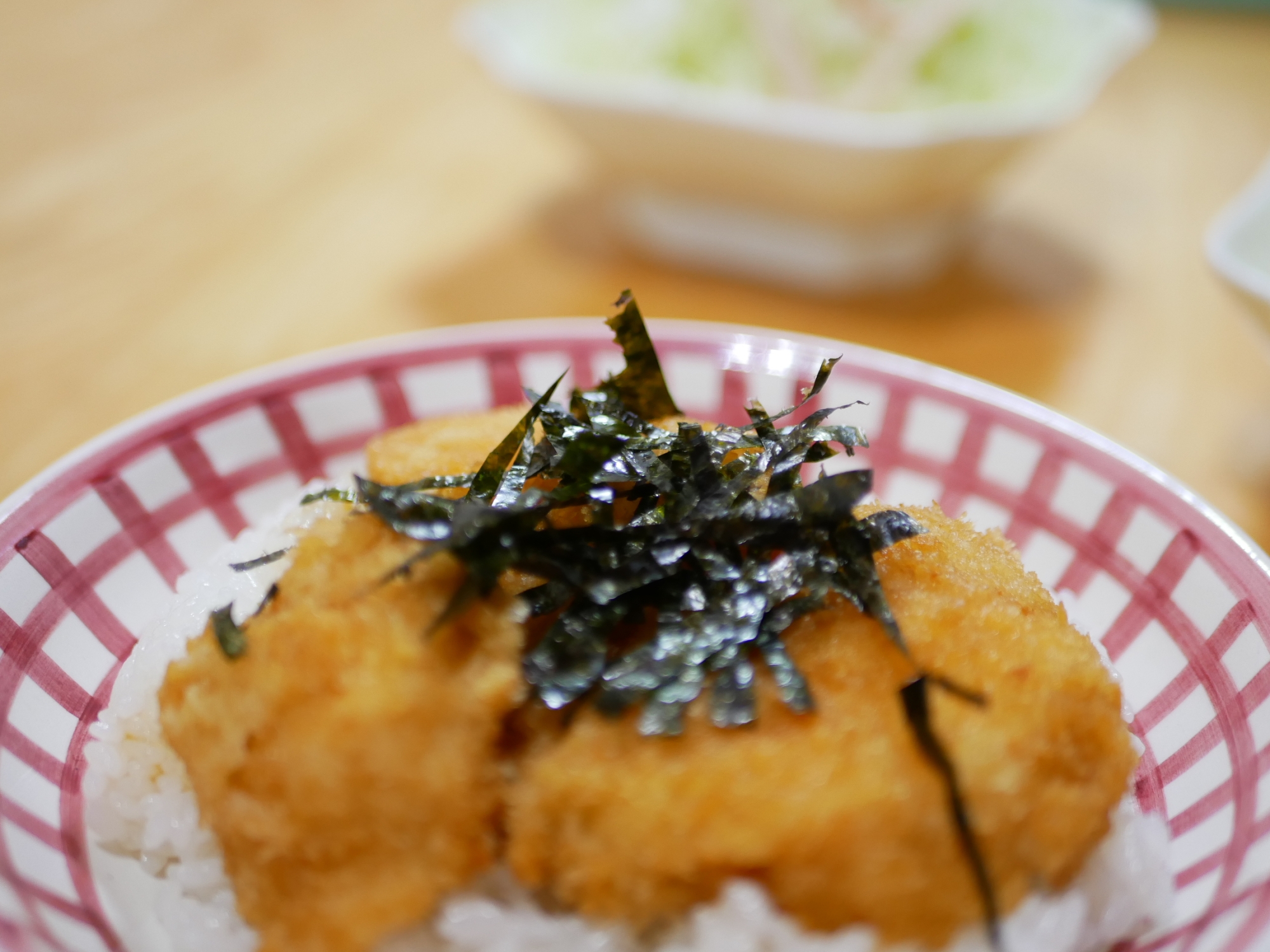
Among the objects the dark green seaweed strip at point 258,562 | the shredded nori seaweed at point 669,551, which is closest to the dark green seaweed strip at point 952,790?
the shredded nori seaweed at point 669,551

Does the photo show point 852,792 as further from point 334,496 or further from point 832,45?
point 832,45

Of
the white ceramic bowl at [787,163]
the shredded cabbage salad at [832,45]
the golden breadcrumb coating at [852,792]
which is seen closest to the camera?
the golden breadcrumb coating at [852,792]

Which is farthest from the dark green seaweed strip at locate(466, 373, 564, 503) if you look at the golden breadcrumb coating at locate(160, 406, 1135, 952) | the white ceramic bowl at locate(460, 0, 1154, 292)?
the white ceramic bowl at locate(460, 0, 1154, 292)

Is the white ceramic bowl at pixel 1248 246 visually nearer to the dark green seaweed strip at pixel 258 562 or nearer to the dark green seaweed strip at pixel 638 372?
the dark green seaweed strip at pixel 638 372

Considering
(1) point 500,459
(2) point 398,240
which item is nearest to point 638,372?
(1) point 500,459

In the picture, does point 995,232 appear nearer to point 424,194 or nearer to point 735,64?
point 735,64

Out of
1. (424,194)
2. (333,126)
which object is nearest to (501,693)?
(424,194)
